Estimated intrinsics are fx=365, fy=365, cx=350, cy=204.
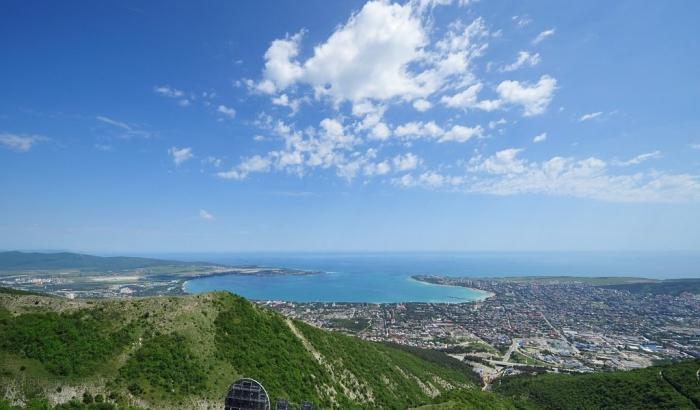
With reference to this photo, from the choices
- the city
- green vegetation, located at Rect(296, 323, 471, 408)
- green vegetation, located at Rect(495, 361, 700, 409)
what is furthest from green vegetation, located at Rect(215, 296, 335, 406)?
the city

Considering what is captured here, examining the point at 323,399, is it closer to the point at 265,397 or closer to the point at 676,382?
the point at 265,397

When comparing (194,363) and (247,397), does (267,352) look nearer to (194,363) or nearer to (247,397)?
(194,363)

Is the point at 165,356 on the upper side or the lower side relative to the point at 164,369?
upper

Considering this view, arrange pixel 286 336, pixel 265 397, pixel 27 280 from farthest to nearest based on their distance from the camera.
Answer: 1. pixel 27 280
2. pixel 286 336
3. pixel 265 397

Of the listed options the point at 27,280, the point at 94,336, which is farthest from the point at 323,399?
the point at 27,280

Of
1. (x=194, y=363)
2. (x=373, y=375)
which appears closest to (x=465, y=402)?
(x=373, y=375)

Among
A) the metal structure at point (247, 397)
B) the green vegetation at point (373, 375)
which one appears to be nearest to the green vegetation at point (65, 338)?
the metal structure at point (247, 397)

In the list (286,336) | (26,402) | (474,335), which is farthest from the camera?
(474,335)

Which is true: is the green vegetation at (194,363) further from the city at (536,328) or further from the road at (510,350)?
the road at (510,350)
